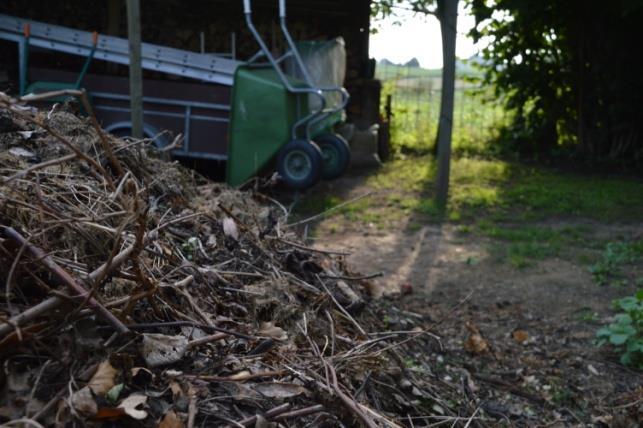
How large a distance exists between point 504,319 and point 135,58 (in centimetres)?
385

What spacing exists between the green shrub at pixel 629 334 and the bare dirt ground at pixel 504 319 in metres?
0.08


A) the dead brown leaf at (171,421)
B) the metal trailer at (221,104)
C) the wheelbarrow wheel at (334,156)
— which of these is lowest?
the dead brown leaf at (171,421)

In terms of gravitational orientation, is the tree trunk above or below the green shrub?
above

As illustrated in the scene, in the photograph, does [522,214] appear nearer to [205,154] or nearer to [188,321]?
[205,154]

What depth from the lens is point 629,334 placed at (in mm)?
4848

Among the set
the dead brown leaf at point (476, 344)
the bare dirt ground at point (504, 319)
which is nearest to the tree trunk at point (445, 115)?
the bare dirt ground at point (504, 319)

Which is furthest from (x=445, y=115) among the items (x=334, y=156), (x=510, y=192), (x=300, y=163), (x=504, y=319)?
(x=504, y=319)

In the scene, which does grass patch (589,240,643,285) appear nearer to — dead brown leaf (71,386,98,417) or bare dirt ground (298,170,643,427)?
bare dirt ground (298,170,643,427)

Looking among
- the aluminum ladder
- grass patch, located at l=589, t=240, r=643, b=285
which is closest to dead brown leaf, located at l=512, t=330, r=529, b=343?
grass patch, located at l=589, t=240, r=643, b=285

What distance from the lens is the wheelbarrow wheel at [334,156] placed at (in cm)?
939

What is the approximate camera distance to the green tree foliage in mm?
12836

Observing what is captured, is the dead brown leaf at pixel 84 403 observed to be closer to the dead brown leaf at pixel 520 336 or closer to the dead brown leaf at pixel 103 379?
the dead brown leaf at pixel 103 379

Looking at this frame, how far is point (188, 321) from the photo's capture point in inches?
105

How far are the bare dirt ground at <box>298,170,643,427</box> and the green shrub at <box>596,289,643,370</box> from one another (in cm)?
8
